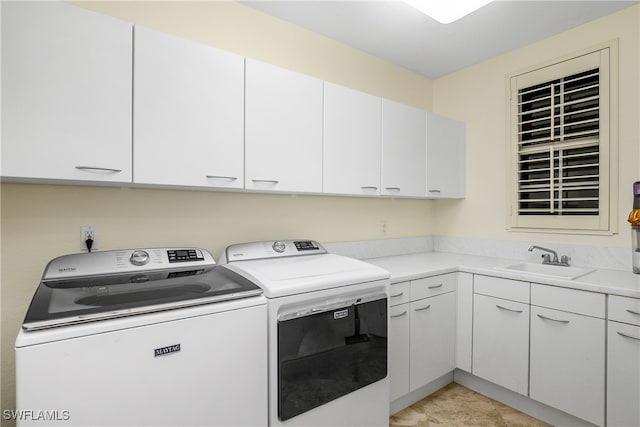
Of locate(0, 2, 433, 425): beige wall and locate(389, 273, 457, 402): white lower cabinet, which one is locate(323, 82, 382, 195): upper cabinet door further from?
locate(389, 273, 457, 402): white lower cabinet

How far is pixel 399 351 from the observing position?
82.4 inches

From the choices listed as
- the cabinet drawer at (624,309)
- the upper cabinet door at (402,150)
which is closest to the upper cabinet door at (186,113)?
the upper cabinet door at (402,150)

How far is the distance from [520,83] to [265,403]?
2.92 metres

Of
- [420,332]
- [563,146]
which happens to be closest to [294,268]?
[420,332]

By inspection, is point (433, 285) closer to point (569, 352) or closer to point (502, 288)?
point (502, 288)

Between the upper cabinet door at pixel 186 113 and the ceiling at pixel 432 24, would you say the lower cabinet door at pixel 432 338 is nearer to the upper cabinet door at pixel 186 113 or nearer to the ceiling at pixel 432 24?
the upper cabinet door at pixel 186 113

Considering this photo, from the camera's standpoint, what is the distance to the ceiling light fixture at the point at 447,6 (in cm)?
171

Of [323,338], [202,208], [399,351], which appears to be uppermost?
[202,208]

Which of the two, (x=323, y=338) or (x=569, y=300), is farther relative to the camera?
(x=569, y=300)

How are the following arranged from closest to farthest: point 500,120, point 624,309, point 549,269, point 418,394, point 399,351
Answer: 1. point 624,309
2. point 399,351
3. point 418,394
4. point 549,269
5. point 500,120

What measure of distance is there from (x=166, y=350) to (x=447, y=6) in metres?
2.09

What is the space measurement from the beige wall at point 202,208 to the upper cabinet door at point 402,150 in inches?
14.5

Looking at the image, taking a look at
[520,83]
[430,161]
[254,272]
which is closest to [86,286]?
[254,272]

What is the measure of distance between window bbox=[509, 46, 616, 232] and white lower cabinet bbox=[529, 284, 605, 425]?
29.4 inches
